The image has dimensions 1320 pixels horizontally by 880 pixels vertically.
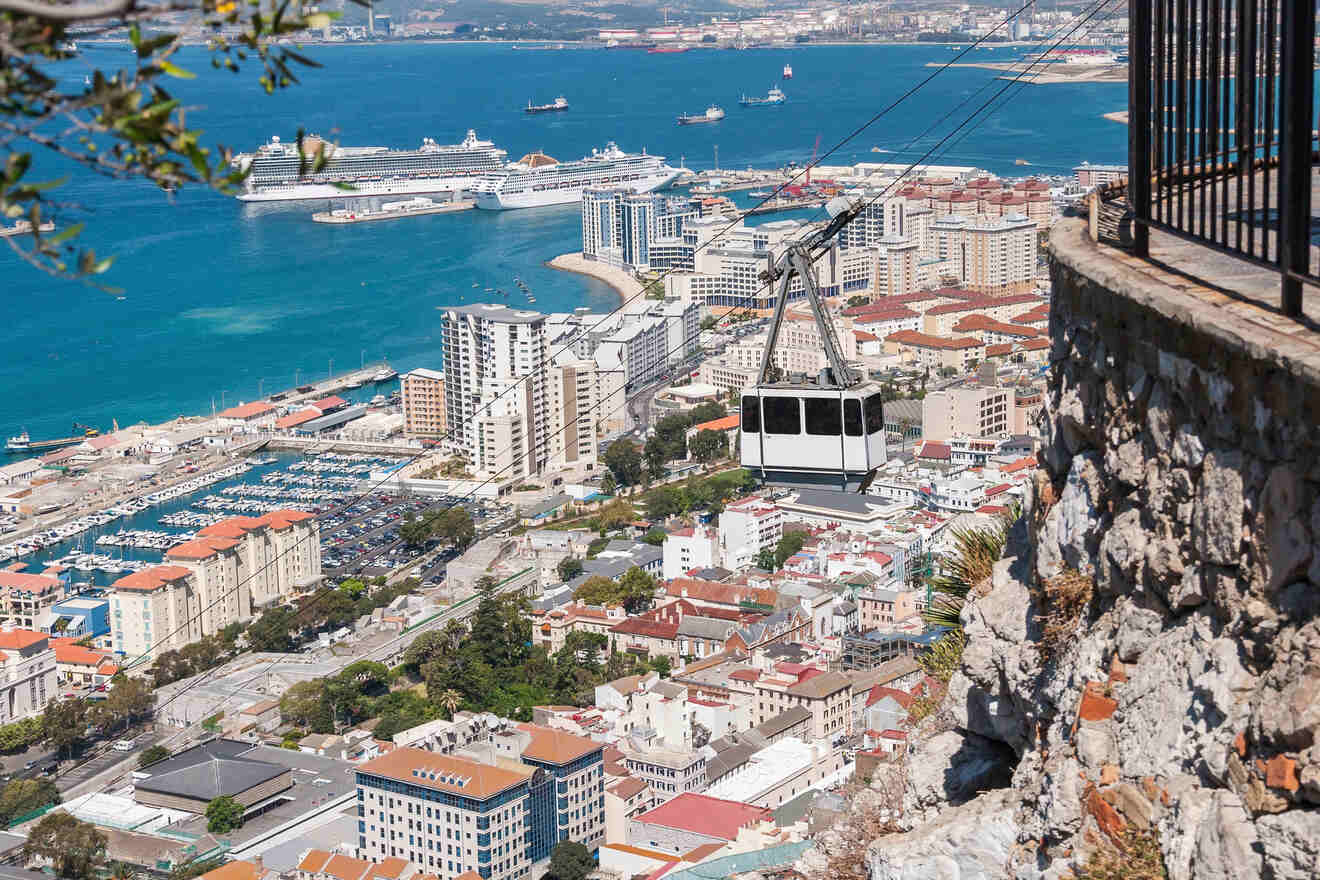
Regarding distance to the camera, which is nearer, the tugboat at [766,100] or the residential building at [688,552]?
the residential building at [688,552]

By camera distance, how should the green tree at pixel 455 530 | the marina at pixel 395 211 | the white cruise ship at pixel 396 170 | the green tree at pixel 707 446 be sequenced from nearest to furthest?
the green tree at pixel 455 530, the green tree at pixel 707 446, the marina at pixel 395 211, the white cruise ship at pixel 396 170

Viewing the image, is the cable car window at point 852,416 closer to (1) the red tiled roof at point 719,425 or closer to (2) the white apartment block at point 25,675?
(2) the white apartment block at point 25,675

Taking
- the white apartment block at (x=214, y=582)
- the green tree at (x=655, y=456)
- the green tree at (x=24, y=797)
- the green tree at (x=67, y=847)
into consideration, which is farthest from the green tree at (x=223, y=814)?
the green tree at (x=655, y=456)

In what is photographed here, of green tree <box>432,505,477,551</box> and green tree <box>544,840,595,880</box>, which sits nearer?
green tree <box>544,840,595,880</box>

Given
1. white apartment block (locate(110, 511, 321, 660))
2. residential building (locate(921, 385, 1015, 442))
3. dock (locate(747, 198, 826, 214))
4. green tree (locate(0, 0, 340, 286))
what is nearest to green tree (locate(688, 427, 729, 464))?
residential building (locate(921, 385, 1015, 442))

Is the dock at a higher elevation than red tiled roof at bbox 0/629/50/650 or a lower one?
higher

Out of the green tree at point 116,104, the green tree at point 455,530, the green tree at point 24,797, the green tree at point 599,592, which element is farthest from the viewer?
the green tree at point 455,530

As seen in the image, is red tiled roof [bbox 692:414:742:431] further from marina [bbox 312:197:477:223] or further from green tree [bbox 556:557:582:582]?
marina [bbox 312:197:477:223]
